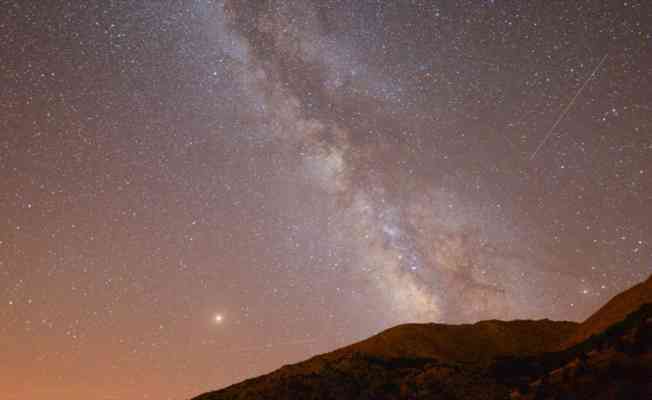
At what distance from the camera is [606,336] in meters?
31.4

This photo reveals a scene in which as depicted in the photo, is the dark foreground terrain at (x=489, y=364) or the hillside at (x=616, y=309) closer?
the dark foreground terrain at (x=489, y=364)

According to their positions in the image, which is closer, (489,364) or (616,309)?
(489,364)

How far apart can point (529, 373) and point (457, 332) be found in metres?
16.1

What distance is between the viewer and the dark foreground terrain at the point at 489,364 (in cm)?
2250

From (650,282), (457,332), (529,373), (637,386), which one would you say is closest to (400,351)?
(457,332)

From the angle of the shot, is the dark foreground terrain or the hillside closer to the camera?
the dark foreground terrain

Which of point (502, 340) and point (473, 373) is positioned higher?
point (502, 340)

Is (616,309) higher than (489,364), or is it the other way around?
(616,309)

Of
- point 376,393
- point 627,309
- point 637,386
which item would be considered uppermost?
point 627,309

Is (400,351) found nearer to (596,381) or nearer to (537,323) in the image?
(537,323)

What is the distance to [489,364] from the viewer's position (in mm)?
37156

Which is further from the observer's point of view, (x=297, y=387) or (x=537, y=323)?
(x=537, y=323)

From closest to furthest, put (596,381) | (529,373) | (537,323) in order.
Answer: (596,381) < (529,373) < (537,323)

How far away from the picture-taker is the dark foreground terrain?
22500mm
